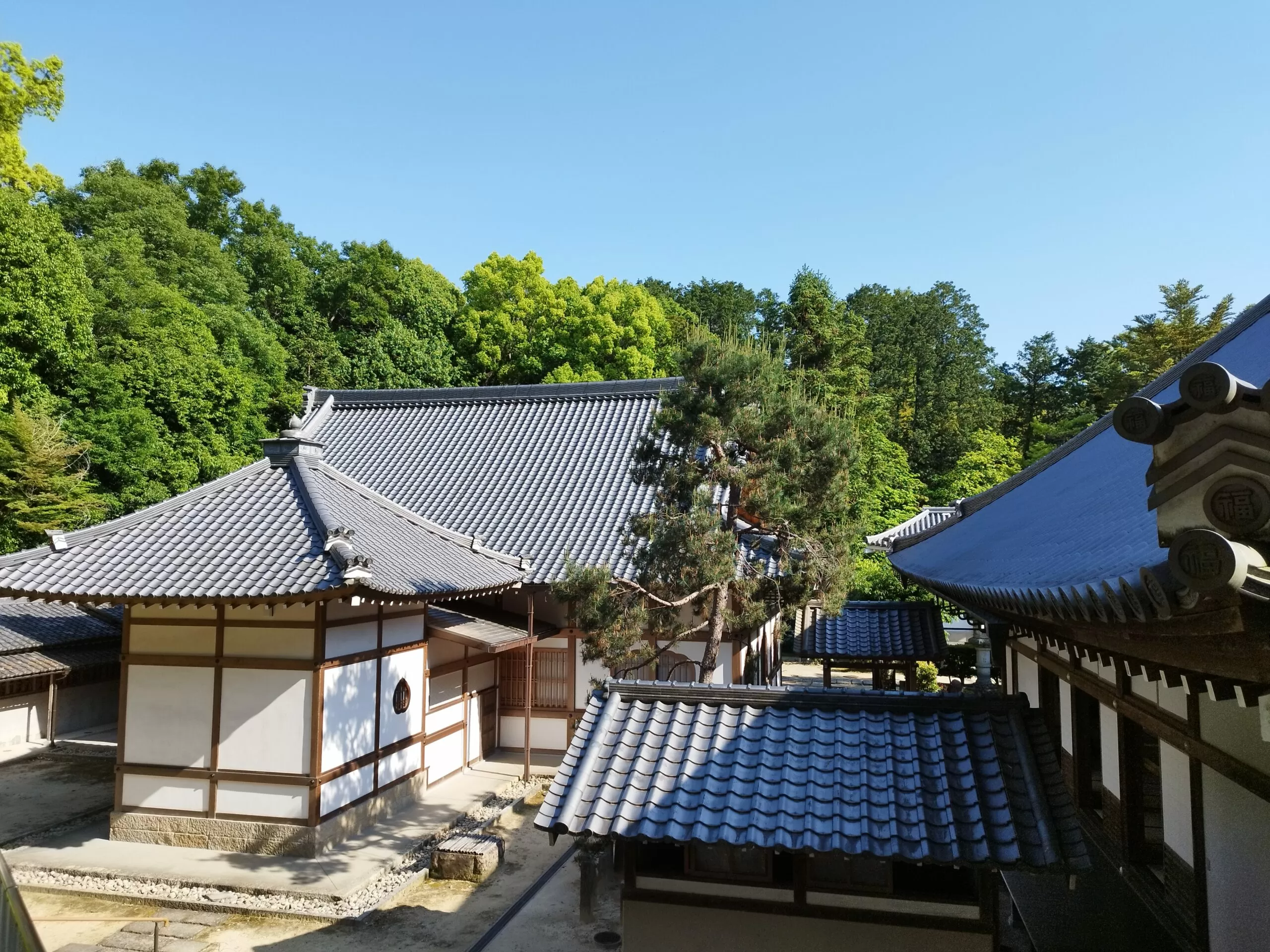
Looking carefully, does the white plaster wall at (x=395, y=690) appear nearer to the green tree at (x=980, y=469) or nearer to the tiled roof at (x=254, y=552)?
the tiled roof at (x=254, y=552)

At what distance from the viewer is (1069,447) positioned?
34.7 feet

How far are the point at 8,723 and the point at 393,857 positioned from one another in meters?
10.2

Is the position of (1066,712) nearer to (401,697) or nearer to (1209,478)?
(1209,478)

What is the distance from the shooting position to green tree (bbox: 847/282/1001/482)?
129 feet

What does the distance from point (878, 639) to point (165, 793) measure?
11.6 metres

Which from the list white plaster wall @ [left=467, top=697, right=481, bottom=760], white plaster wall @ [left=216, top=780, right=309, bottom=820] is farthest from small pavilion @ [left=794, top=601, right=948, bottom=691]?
white plaster wall @ [left=216, top=780, right=309, bottom=820]

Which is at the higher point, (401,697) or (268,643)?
(268,643)

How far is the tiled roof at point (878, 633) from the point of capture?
1398 cm

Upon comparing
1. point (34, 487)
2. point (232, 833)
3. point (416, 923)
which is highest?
point (34, 487)

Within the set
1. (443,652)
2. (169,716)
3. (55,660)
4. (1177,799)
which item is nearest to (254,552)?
(169,716)

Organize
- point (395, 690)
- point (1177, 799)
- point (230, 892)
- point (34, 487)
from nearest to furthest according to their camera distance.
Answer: point (1177, 799) → point (230, 892) → point (395, 690) → point (34, 487)

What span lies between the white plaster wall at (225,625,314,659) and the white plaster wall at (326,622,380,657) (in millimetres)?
267

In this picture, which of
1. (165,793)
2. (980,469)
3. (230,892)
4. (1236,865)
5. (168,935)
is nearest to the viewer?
(1236,865)

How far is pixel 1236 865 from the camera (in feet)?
13.7
